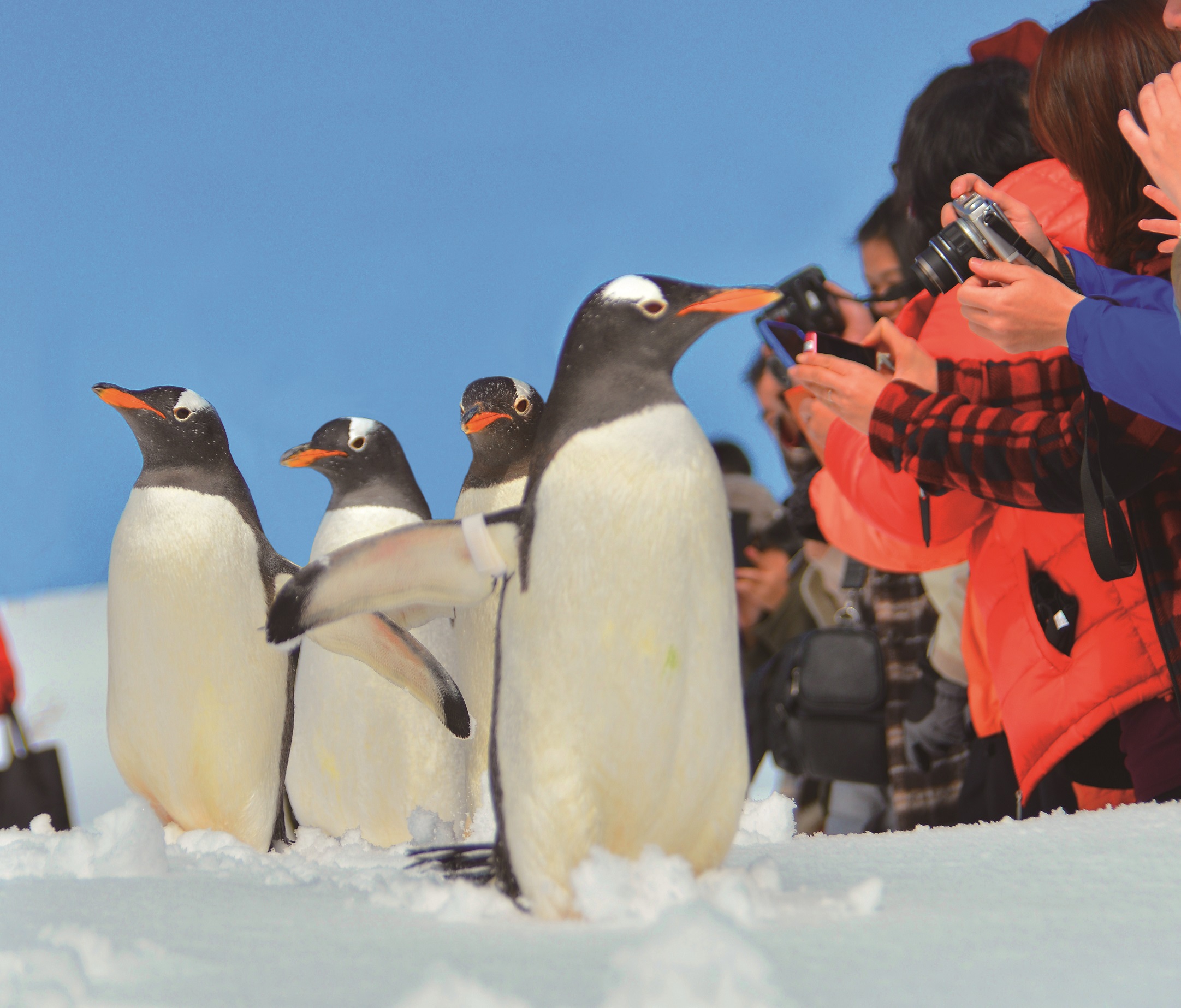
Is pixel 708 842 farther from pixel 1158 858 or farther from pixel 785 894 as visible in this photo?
pixel 1158 858

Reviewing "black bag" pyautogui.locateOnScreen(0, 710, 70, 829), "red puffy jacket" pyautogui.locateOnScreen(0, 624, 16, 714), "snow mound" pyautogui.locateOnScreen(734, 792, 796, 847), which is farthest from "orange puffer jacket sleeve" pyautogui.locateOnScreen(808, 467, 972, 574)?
"red puffy jacket" pyautogui.locateOnScreen(0, 624, 16, 714)

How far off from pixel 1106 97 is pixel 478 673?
96 centimetres

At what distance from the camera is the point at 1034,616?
45.4 inches

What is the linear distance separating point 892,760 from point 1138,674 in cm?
83

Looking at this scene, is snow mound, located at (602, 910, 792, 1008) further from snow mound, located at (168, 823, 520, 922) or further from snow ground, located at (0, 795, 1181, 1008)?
snow mound, located at (168, 823, 520, 922)

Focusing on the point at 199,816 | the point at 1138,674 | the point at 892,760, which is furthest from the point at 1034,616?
the point at 199,816

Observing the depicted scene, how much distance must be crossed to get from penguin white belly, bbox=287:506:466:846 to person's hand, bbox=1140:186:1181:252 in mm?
925

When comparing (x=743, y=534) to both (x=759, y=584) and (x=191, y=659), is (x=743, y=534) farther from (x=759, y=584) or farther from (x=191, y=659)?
(x=191, y=659)

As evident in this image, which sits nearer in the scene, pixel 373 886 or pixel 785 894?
pixel 785 894

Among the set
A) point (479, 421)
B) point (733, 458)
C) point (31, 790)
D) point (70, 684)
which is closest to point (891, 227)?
point (733, 458)

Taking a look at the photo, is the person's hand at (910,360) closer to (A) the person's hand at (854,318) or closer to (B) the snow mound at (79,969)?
(A) the person's hand at (854,318)

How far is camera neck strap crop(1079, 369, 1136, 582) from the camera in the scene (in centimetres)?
99

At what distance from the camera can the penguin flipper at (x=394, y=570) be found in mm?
818

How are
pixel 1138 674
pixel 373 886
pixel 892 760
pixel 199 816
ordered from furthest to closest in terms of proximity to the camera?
pixel 892 760, pixel 199 816, pixel 1138 674, pixel 373 886
